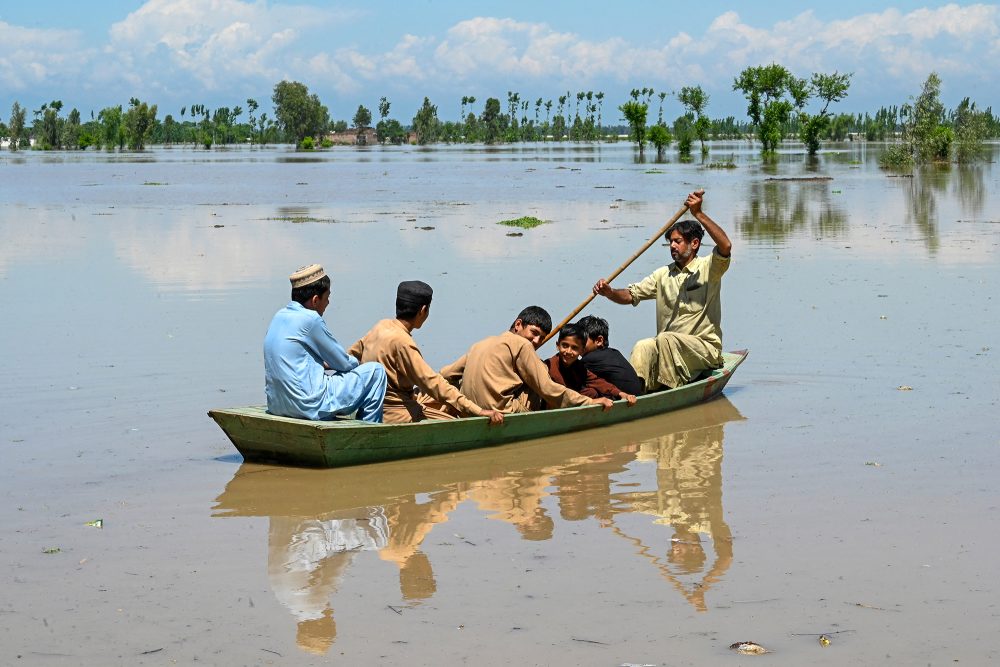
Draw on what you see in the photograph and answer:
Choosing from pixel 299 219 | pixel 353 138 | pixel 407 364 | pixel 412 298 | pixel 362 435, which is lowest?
pixel 362 435

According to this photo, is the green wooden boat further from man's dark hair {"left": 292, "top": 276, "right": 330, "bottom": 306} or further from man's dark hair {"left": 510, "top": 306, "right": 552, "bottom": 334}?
man's dark hair {"left": 292, "top": 276, "right": 330, "bottom": 306}

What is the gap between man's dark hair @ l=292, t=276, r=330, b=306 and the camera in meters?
7.54

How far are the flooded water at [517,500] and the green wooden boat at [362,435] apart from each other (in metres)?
0.14

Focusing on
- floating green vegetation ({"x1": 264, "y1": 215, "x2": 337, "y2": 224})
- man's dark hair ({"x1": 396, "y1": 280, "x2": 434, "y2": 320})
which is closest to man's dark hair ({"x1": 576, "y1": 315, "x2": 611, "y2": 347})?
man's dark hair ({"x1": 396, "y1": 280, "x2": 434, "y2": 320})

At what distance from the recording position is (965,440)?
820 cm

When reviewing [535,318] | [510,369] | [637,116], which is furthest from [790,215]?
[637,116]

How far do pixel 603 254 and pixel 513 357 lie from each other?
1067 centimetres

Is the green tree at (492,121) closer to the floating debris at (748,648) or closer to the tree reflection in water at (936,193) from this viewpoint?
the tree reflection in water at (936,193)

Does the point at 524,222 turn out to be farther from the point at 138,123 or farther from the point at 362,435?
the point at 138,123

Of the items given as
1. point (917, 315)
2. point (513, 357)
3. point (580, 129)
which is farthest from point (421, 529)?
point (580, 129)

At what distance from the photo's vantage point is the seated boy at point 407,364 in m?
7.94

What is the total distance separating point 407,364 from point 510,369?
78 cm

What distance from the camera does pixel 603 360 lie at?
908 centimetres

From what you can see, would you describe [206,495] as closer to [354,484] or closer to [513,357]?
[354,484]
